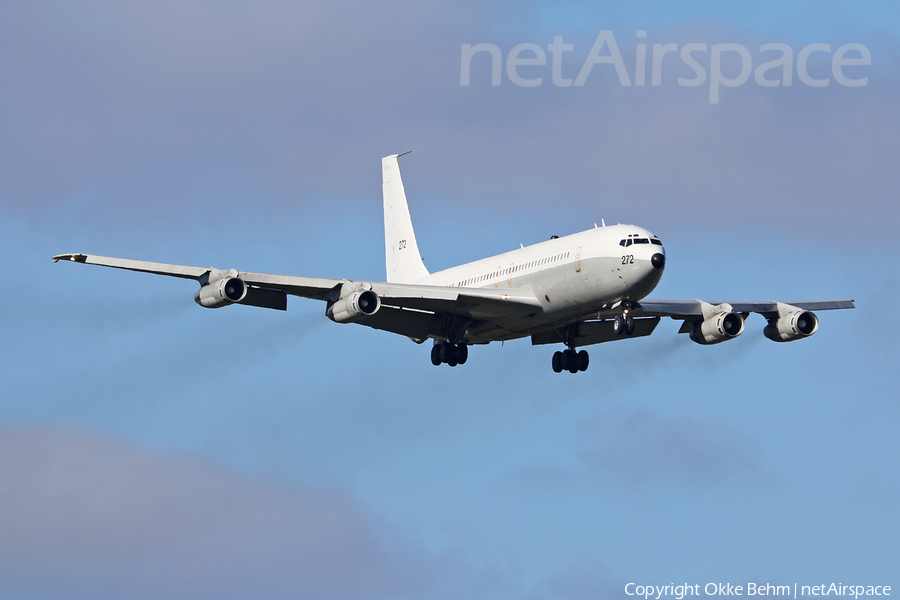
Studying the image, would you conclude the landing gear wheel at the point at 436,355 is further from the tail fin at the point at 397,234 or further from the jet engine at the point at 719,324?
the jet engine at the point at 719,324

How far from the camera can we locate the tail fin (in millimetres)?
85188

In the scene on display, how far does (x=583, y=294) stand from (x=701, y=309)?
434 inches

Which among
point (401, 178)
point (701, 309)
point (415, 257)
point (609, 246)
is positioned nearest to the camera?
point (609, 246)

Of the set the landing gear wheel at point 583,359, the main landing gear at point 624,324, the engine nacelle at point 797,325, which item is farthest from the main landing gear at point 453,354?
the engine nacelle at point 797,325

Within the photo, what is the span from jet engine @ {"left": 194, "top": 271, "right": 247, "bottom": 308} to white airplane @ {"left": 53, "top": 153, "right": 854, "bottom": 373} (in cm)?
5

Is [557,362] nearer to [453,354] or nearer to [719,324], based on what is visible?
[453,354]

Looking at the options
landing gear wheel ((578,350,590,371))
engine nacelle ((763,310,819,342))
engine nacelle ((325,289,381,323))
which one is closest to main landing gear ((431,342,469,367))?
landing gear wheel ((578,350,590,371))

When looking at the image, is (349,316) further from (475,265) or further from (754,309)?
(754,309)

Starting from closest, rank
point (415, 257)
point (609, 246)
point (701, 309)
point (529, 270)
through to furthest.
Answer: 1. point (609, 246)
2. point (529, 270)
3. point (701, 309)
4. point (415, 257)

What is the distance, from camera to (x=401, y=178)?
91.4m

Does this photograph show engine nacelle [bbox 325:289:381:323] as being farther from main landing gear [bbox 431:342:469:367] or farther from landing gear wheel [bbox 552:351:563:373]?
landing gear wheel [bbox 552:351:563:373]

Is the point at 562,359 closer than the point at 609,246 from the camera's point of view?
No

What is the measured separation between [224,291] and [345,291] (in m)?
5.90

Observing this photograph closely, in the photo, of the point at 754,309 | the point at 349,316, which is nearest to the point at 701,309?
the point at 754,309
